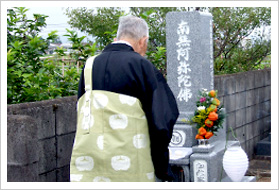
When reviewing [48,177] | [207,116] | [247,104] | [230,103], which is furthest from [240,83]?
[48,177]

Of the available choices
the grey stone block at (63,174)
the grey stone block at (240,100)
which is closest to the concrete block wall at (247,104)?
the grey stone block at (240,100)

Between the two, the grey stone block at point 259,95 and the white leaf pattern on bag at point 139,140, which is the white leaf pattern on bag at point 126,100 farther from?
the grey stone block at point 259,95

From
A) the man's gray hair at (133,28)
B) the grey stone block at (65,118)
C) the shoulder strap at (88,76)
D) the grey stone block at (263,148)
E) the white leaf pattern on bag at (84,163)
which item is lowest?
the grey stone block at (263,148)

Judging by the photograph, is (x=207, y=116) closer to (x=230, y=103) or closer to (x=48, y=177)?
(x=48, y=177)

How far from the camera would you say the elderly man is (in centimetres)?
336

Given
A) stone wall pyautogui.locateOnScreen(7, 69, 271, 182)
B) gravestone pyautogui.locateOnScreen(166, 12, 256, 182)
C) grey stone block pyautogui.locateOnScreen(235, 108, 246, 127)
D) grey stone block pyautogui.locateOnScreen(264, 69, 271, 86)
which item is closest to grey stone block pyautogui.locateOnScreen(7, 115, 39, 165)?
stone wall pyautogui.locateOnScreen(7, 69, 271, 182)

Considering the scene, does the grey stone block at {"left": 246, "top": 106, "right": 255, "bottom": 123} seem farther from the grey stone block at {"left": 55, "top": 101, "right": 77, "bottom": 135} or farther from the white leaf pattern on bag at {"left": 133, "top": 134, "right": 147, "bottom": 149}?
the white leaf pattern on bag at {"left": 133, "top": 134, "right": 147, "bottom": 149}

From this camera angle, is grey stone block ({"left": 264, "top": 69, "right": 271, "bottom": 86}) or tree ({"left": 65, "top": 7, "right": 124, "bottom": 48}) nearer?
tree ({"left": 65, "top": 7, "right": 124, "bottom": 48})

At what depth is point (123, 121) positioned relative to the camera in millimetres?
3371

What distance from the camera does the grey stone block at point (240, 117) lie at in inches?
355

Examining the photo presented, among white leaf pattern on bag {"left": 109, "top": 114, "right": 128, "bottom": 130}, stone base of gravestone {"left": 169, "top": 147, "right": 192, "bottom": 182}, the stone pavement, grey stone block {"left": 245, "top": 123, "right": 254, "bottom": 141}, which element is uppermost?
white leaf pattern on bag {"left": 109, "top": 114, "right": 128, "bottom": 130}

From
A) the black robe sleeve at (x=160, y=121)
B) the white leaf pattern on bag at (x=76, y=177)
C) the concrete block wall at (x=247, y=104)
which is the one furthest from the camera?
the concrete block wall at (x=247, y=104)

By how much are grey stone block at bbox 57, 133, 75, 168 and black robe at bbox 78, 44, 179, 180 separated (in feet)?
5.51

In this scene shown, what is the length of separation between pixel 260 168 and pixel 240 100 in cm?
132
